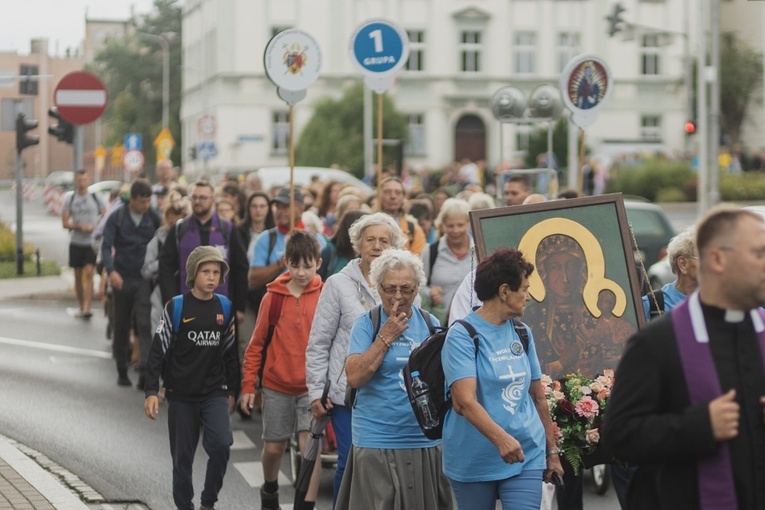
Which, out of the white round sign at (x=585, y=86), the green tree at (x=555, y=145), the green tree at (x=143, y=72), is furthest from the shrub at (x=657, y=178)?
the green tree at (x=143, y=72)

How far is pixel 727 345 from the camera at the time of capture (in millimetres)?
4195

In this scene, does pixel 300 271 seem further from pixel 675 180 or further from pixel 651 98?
pixel 651 98

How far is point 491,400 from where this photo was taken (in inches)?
238

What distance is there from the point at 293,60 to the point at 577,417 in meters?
5.99

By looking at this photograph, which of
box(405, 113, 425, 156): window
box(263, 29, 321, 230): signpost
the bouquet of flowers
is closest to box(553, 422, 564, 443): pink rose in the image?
the bouquet of flowers

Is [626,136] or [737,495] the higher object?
[626,136]

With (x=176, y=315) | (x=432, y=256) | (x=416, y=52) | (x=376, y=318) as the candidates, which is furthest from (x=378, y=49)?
(x=416, y=52)

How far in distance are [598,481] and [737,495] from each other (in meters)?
5.14

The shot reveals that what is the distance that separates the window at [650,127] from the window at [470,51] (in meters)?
8.06

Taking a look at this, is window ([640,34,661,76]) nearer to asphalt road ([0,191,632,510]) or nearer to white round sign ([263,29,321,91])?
asphalt road ([0,191,632,510])

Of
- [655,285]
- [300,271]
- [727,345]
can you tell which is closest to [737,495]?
[727,345]

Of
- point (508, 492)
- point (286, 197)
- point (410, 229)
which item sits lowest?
point (508, 492)

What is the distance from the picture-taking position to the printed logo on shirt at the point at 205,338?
8.30m

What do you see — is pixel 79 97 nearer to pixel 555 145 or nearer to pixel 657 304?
pixel 657 304
